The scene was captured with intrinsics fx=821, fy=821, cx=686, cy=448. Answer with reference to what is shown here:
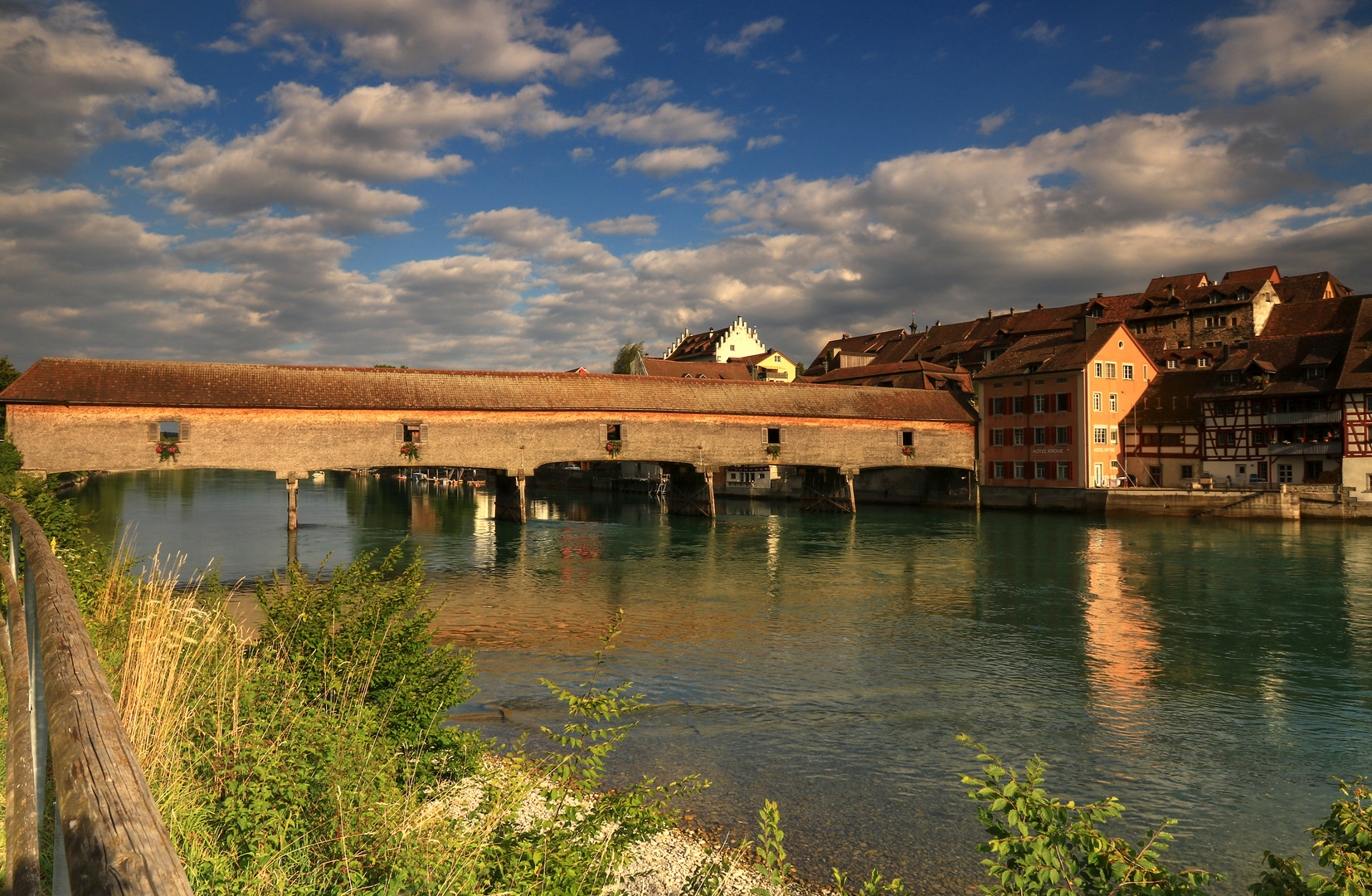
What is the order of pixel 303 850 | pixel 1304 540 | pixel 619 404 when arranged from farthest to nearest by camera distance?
pixel 619 404
pixel 1304 540
pixel 303 850

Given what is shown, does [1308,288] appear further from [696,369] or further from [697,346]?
[697,346]

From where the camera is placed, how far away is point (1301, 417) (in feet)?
126

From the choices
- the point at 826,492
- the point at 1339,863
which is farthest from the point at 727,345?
the point at 1339,863

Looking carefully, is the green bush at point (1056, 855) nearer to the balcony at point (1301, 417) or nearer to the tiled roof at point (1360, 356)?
the tiled roof at point (1360, 356)

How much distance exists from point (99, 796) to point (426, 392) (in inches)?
1446

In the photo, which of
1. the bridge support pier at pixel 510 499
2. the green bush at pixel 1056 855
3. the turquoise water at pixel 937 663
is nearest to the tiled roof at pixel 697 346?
the bridge support pier at pixel 510 499

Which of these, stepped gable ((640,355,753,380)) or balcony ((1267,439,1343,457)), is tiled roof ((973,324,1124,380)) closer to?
balcony ((1267,439,1343,457))

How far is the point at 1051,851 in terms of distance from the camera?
432cm

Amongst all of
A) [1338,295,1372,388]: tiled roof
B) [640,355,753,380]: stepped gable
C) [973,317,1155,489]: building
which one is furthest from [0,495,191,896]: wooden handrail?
[640,355,753,380]: stepped gable

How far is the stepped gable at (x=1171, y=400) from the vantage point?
143 feet

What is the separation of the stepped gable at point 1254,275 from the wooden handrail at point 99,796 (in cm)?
7111

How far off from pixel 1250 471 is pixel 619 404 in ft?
103

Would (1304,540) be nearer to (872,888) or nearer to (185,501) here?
(872,888)

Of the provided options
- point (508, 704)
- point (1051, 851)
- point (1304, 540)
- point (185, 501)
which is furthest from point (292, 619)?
point (185, 501)
